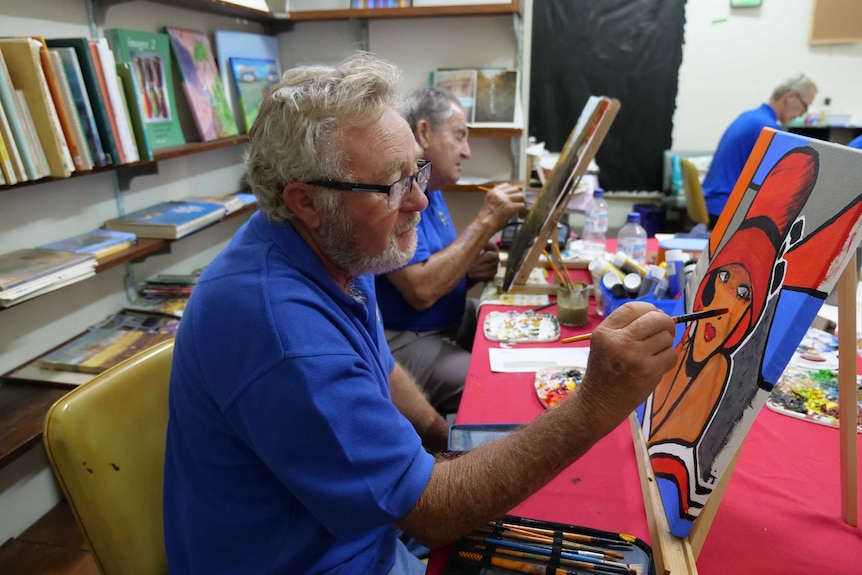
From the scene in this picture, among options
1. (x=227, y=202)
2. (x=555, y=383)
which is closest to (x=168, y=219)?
(x=227, y=202)

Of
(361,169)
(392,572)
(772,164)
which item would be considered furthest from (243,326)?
(772,164)

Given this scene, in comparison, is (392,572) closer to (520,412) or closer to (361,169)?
(520,412)

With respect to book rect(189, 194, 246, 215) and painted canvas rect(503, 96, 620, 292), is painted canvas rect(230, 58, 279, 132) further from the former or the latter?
painted canvas rect(503, 96, 620, 292)

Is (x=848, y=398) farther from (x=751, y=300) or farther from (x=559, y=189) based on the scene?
(x=559, y=189)

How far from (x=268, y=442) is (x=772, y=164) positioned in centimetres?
84

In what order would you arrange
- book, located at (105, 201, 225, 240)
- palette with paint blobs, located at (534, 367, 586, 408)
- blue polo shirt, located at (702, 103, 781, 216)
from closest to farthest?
palette with paint blobs, located at (534, 367, 586, 408)
book, located at (105, 201, 225, 240)
blue polo shirt, located at (702, 103, 781, 216)

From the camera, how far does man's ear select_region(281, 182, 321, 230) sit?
2.93 ft

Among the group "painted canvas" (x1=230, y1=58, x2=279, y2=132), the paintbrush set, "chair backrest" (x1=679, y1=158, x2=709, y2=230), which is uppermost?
"painted canvas" (x1=230, y1=58, x2=279, y2=132)

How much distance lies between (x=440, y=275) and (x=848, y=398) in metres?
1.18

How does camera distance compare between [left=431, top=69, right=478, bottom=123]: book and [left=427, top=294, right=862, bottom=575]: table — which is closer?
[left=427, top=294, right=862, bottom=575]: table

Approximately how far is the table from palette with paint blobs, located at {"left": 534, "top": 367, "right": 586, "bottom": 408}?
70mm

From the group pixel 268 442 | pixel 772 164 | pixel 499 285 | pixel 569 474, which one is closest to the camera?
pixel 268 442

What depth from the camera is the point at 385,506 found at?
0.75 metres

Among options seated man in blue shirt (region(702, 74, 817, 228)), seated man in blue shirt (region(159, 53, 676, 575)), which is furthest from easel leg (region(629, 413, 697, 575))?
seated man in blue shirt (region(702, 74, 817, 228))
